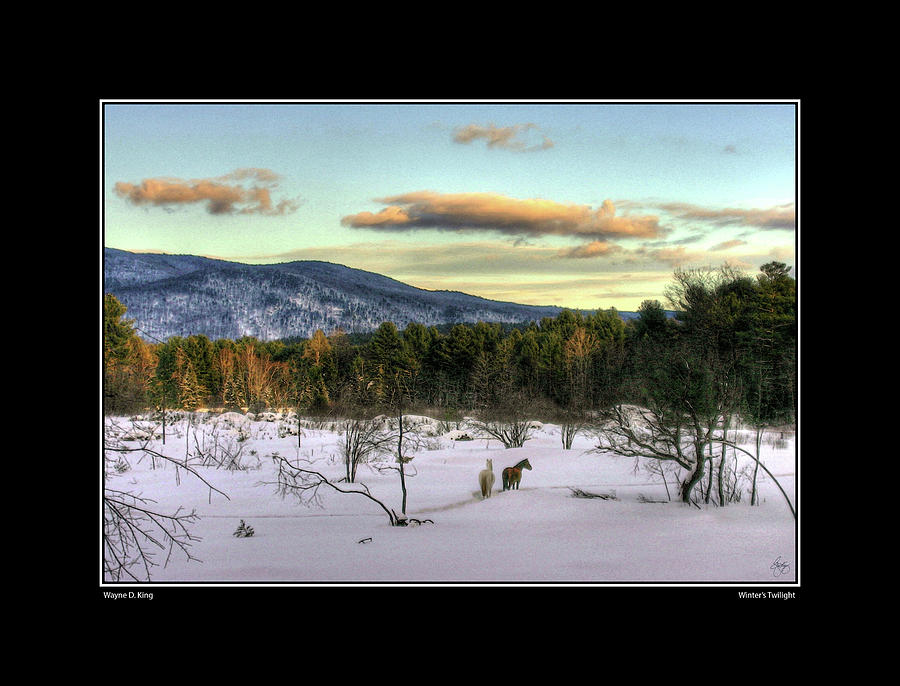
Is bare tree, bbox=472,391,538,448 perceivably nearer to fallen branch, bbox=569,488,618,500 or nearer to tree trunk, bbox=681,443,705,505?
fallen branch, bbox=569,488,618,500

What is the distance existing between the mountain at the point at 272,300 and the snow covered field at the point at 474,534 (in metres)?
25.6

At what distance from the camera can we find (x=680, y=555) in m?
6.20

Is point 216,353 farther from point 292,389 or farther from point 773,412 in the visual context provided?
point 773,412

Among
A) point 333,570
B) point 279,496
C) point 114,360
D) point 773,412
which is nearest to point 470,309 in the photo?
point 114,360

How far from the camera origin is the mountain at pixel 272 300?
137 feet

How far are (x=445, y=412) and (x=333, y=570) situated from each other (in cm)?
1985

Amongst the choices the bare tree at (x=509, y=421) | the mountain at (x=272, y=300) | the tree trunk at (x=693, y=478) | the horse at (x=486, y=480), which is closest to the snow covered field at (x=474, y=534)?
the horse at (x=486, y=480)

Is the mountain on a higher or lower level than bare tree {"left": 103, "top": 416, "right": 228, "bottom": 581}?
higher

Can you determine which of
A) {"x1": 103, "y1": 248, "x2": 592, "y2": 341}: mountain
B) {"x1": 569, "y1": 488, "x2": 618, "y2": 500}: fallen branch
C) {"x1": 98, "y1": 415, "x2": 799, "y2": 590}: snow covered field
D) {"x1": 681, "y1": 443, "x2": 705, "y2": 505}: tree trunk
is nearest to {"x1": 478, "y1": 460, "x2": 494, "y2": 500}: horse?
{"x1": 98, "y1": 415, "x2": 799, "y2": 590}: snow covered field
